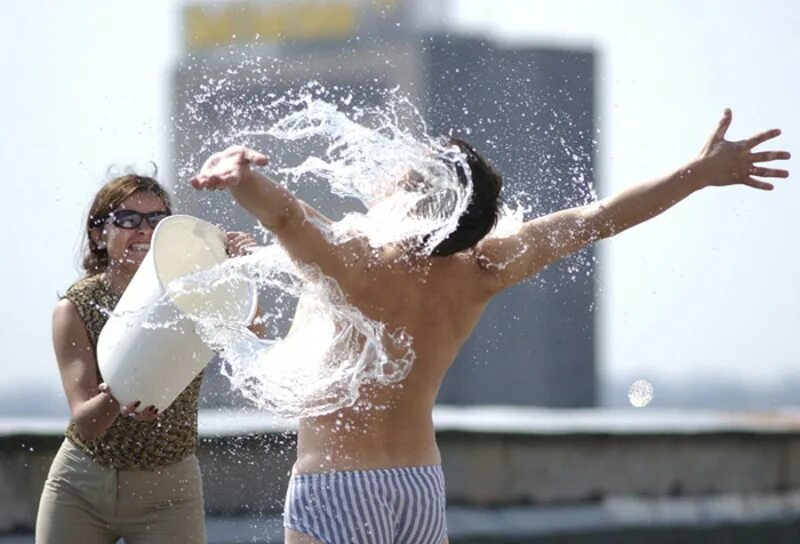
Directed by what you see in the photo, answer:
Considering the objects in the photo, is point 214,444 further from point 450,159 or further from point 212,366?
point 450,159

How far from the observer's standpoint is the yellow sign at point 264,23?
10312 millimetres

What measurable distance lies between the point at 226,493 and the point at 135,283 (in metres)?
2.48

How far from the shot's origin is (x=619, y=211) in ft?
9.77

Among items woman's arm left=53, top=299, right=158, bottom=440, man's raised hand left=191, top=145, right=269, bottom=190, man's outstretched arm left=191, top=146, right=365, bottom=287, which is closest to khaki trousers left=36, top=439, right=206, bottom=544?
woman's arm left=53, top=299, right=158, bottom=440

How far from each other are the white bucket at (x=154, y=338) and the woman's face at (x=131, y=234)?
12 cm

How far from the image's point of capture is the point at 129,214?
11.1 ft

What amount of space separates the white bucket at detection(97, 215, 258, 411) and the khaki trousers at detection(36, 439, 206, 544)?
0.25 metres

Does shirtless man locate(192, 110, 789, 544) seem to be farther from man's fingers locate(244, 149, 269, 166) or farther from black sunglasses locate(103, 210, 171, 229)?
black sunglasses locate(103, 210, 171, 229)

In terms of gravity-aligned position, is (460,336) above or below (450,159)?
below

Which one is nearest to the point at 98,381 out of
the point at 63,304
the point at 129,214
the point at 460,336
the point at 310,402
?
the point at 63,304

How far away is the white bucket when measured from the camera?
10.2 feet

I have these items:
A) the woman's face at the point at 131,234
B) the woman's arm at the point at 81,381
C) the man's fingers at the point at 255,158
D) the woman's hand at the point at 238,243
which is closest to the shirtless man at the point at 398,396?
the man's fingers at the point at 255,158

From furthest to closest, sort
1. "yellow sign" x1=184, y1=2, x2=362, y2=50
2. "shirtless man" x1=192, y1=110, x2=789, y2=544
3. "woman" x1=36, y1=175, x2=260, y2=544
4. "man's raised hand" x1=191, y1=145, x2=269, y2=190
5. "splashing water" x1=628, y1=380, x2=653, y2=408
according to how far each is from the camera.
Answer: "yellow sign" x1=184, y1=2, x2=362, y2=50 < "splashing water" x1=628, y1=380, x2=653, y2=408 < "woman" x1=36, y1=175, x2=260, y2=544 < "shirtless man" x1=192, y1=110, x2=789, y2=544 < "man's raised hand" x1=191, y1=145, x2=269, y2=190

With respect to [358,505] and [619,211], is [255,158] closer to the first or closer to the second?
[358,505]
